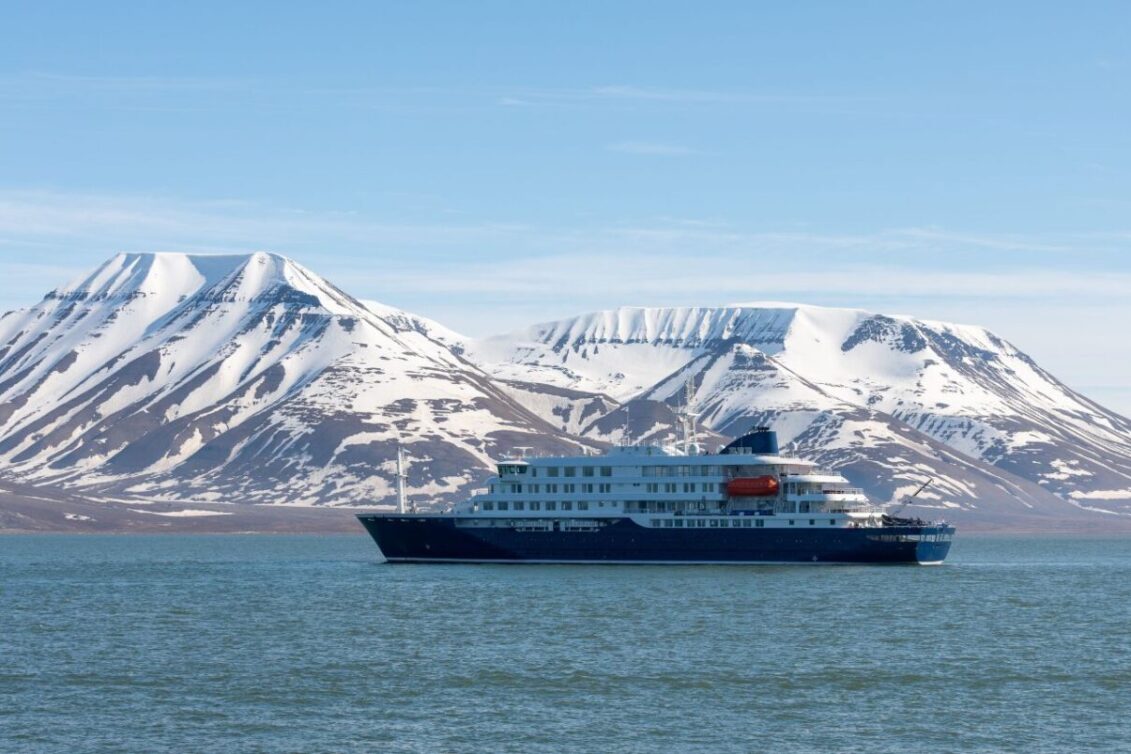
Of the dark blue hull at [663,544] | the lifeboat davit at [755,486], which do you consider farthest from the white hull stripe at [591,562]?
the lifeboat davit at [755,486]

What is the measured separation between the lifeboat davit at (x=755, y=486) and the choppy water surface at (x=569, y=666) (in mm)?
11912

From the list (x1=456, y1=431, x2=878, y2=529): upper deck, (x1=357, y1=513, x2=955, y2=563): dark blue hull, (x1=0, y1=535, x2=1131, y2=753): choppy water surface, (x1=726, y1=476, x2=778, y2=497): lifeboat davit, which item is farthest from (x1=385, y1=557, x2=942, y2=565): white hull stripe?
(x1=0, y1=535, x2=1131, y2=753): choppy water surface

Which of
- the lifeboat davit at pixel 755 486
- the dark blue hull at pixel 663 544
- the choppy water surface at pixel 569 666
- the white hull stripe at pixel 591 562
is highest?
the lifeboat davit at pixel 755 486

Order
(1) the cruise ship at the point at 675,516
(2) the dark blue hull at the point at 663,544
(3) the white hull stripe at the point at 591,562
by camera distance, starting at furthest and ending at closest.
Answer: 1. (3) the white hull stripe at the point at 591,562
2. (1) the cruise ship at the point at 675,516
3. (2) the dark blue hull at the point at 663,544

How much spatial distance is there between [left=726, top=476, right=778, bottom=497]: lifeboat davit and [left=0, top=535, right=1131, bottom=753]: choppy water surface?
11912 millimetres

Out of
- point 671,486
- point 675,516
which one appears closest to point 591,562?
point 675,516

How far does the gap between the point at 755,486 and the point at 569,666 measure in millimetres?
64858

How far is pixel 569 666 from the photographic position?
244ft

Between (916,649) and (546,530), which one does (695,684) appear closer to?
(916,649)

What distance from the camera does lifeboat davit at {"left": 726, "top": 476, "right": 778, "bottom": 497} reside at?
137 metres

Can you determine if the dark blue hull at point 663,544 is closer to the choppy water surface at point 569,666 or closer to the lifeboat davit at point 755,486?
the lifeboat davit at point 755,486

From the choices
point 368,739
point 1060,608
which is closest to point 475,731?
point 368,739

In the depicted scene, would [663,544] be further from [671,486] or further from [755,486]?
[755,486]

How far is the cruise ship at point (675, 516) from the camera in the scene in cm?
13738
